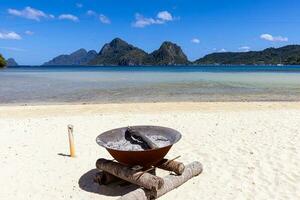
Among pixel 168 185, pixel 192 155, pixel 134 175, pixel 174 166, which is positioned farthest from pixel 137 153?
pixel 192 155

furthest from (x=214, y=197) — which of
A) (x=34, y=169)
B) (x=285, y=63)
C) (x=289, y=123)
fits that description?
(x=285, y=63)

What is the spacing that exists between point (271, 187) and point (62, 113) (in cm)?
1177

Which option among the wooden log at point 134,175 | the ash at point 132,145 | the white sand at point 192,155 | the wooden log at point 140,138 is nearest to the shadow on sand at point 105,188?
the white sand at point 192,155

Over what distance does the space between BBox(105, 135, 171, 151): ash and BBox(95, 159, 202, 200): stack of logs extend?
344 mm

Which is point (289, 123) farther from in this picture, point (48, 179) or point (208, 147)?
point (48, 179)

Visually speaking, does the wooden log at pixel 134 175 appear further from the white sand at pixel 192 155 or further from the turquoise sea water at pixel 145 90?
the turquoise sea water at pixel 145 90

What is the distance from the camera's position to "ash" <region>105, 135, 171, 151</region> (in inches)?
254

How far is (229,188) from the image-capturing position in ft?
20.4

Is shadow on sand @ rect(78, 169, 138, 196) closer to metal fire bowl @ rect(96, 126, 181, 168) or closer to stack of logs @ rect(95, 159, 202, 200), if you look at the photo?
stack of logs @ rect(95, 159, 202, 200)

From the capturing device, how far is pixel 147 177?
5750 millimetres

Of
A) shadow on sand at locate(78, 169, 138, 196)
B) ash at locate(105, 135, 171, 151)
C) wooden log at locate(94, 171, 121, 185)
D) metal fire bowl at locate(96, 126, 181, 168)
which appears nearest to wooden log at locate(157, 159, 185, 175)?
metal fire bowl at locate(96, 126, 181, 168)

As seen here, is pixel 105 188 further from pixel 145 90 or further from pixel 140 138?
pixel 145 90

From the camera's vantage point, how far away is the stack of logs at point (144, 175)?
5.65m

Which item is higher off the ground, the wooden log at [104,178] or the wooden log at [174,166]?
the wooden log at [174,166]
